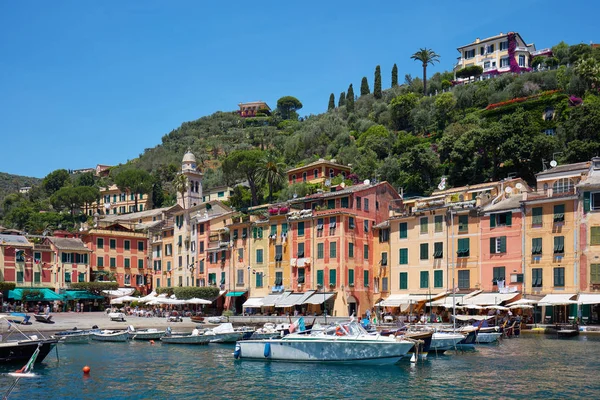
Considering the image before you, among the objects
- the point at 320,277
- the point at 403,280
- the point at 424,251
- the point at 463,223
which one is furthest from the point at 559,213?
the point at 320,277

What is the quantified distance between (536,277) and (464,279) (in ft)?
22.7

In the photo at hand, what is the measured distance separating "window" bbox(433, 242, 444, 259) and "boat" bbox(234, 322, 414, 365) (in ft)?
84.1

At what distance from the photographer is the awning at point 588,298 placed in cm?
5509

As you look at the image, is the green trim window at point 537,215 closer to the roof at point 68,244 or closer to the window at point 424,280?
the window at point 424,280

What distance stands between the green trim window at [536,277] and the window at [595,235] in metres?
5.07

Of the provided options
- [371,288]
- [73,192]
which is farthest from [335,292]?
[73,192]

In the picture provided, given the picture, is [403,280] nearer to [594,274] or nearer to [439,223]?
[439,223]

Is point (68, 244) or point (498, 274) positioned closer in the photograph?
point (498, 274)

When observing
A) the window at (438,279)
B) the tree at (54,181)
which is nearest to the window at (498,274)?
the window at (438,279)

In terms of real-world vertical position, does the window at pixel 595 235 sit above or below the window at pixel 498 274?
above

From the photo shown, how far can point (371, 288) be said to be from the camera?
72.8m

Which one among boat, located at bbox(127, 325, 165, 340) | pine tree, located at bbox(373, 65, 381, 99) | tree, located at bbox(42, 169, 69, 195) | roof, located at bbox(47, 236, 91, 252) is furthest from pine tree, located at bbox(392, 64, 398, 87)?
boat, located at bbox(127, 325, 165, 340)

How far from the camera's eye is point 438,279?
6638cm

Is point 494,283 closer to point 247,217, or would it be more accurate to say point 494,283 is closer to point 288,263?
point 288,263
